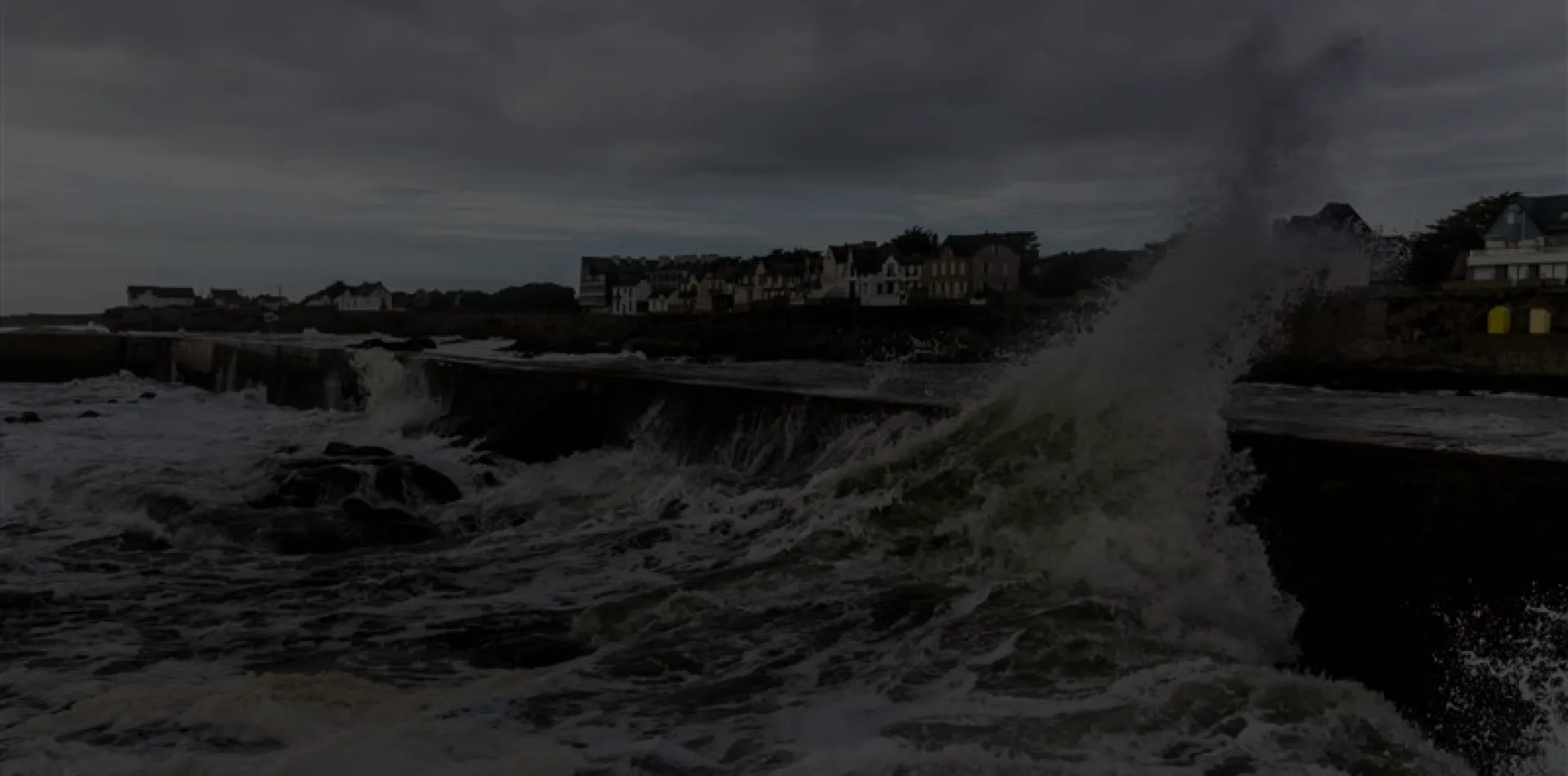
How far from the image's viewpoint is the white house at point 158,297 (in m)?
124

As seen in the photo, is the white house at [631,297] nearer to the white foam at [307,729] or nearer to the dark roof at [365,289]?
the dark roof at [365,289]

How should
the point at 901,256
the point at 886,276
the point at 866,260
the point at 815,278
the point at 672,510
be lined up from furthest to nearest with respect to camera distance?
the point at 815,278, the point at 866,260, the point at 901,256, the point at 886,276, the point at 672,510

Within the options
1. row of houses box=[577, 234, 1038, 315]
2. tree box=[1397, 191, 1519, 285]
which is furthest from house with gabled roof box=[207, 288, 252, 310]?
tree box=[1397, 191, 1519, 285]

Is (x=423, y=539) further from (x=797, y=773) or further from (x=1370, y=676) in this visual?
(x=1370, y=676)

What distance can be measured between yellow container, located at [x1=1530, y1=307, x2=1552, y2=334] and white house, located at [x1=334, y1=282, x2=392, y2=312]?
105 meters

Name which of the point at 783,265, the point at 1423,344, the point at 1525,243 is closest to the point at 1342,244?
the point at 1423,344

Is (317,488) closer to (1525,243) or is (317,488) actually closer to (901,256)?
(1525,243)

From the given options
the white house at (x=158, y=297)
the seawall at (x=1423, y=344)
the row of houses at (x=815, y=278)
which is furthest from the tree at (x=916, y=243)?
the white house at (x=158, y=297)

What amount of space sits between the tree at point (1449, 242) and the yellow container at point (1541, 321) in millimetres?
17902

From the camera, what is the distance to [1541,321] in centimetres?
3086

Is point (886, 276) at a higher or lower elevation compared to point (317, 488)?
higher

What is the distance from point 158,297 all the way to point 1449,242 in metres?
126

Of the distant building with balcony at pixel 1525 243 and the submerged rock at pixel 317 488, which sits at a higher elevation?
the distant building with balcony at pixel 1525 243

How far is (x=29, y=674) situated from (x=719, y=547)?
4.10m
